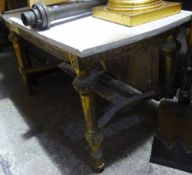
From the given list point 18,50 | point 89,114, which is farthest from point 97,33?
point 18,50

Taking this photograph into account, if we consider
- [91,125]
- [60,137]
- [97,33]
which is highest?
[97,33]

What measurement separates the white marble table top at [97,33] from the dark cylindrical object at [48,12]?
34mm

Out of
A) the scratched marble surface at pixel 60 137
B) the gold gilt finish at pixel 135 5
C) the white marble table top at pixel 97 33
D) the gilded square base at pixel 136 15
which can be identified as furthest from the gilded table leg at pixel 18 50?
the gold gilt finish at pixel 135 5

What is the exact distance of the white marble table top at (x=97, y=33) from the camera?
2.47 feet

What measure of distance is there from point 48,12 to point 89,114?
1.28 ft

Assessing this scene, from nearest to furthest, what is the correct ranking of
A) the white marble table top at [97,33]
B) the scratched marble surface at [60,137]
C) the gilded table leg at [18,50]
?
the white marble table top at [97,33]
the scratched marble surface at [60,137]
the gilded table leg at [18,50]

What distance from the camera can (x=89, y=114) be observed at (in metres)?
0.87

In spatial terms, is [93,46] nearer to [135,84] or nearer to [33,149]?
[33,149]

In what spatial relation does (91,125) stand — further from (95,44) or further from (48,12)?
(48,12)

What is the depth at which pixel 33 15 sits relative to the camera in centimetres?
89

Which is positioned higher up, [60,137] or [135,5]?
[135,5]

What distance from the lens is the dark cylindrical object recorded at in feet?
2.93

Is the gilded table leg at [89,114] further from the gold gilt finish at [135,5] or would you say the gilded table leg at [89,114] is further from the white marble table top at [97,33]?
the gold gilt finish at [135,5]

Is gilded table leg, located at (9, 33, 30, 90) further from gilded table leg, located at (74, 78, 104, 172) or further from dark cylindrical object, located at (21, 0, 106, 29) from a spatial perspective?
gilded table leg, located at (74, 78, 104, 172)
